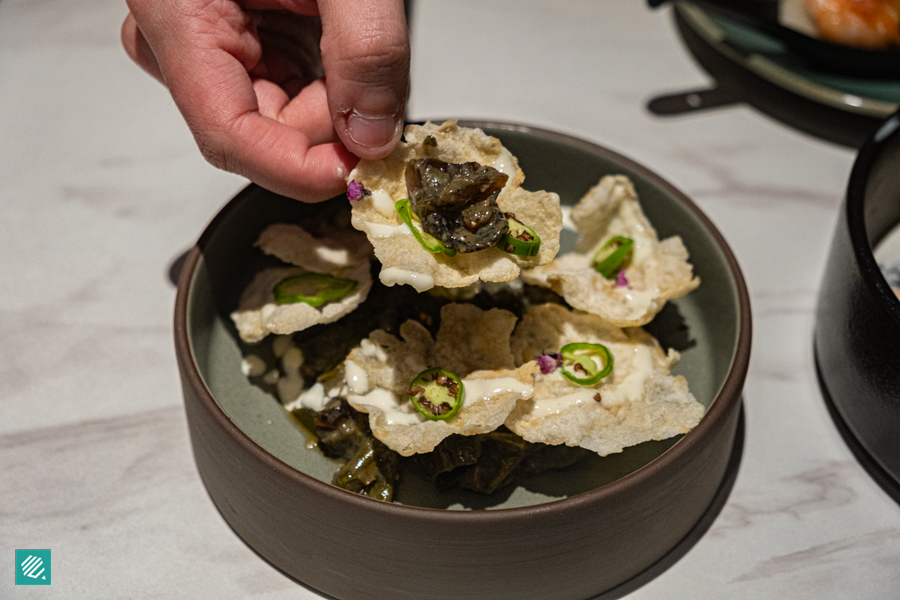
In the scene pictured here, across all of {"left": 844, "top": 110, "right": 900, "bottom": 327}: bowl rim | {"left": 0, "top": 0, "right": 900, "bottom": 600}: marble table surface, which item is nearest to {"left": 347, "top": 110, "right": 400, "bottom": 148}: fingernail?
{"left": 0, "top": 0, "right": 900, "bottom": 600}: marble table surface

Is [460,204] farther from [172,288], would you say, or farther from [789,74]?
[789,74]

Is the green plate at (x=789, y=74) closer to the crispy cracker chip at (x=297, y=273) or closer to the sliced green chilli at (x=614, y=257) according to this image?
the sliced green chilli at (x=614, y=257)

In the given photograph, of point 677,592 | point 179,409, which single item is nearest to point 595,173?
point 677,592

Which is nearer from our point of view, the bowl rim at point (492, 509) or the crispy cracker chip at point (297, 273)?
the bowl rim at point (492, 509)

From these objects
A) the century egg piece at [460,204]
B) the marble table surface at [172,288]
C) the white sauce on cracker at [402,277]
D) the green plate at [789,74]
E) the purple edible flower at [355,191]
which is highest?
the century egg piece at [460,204]

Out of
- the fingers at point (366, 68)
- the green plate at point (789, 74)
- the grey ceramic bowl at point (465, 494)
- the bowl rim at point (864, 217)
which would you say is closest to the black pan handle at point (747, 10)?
the green plate at point (789, 74)

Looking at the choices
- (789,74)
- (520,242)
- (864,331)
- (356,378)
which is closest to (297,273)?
(356,378)

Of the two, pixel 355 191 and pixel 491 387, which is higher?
pixel 355 191
